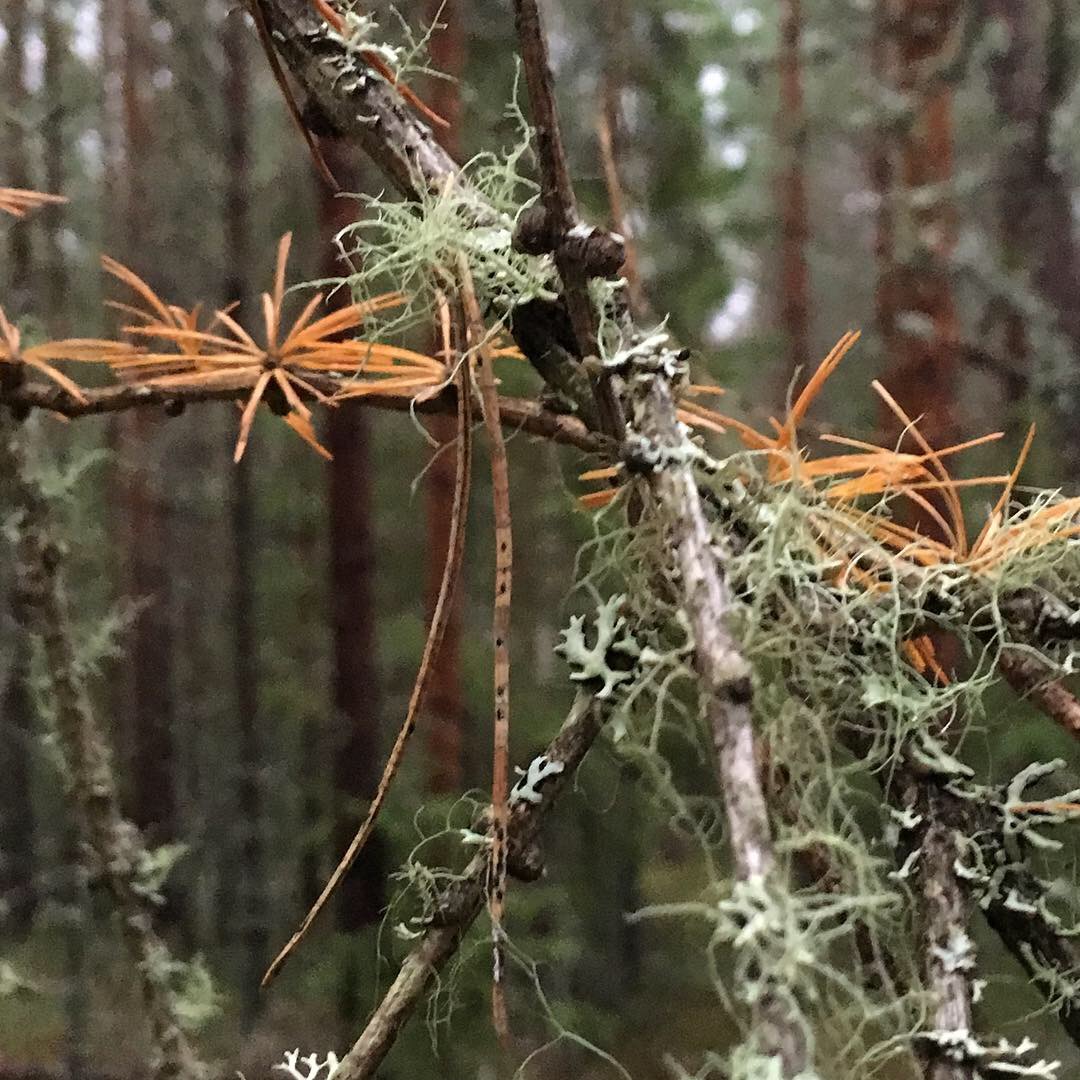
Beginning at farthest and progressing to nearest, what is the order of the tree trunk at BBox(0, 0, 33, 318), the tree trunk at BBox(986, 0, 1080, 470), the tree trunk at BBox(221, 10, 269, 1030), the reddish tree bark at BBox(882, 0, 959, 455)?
1. the tree trunk at BBox(221, 10, 269, 1030)
2. the tree trunk at BBox(986, 0, 1080, 470)
3. the reddish tree bark at BBox(882, 0, 959, 455)
4. the tree trunk at BBox(0, 0, 33, 318)

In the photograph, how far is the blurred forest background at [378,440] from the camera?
110 centimetres

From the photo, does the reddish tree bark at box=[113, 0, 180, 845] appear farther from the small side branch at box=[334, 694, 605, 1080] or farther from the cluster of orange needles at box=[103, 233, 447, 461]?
the small side branch at box=[334, 694, 605, 1080]

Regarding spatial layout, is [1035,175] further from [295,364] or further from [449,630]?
[295,364]

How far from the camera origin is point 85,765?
53 cm

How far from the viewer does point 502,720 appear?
0.22 m

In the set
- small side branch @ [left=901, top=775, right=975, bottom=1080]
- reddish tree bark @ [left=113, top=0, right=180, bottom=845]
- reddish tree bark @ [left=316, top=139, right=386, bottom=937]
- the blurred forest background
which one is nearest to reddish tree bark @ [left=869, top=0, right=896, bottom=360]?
the blurred forest background

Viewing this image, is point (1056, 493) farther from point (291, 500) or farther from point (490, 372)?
point (291, 500)

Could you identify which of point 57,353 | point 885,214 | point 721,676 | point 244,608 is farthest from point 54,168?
point 721,676

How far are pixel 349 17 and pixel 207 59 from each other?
62.0 inches

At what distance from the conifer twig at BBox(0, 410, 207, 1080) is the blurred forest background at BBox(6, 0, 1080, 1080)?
7cm

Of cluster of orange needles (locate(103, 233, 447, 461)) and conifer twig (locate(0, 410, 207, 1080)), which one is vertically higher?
cluster of orange needles (locate(103, 233, 447, 461))

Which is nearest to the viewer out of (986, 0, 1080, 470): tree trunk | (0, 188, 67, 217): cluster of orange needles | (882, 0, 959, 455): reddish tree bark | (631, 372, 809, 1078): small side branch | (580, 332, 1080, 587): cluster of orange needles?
(631, 372, 809, 1078): small side branch

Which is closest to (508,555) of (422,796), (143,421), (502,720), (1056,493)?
(502,720)

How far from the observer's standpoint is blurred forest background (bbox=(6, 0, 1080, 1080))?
1099mm
